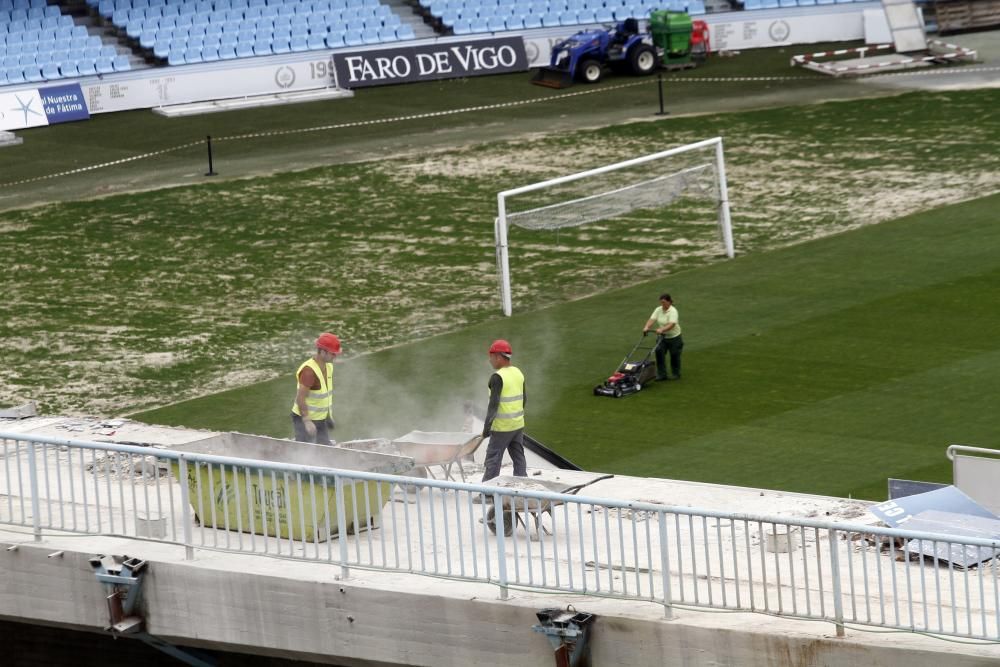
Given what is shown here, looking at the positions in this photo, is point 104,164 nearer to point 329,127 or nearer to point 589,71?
point 329,127

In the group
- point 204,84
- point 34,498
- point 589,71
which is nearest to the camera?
point 34,498

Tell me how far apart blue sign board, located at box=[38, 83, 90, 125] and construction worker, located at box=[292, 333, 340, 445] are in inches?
1190

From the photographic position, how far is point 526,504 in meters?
12.9

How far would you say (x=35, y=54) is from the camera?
4612cm

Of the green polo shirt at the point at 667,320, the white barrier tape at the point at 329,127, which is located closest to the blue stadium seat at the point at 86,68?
the white barrier tape at the point at 329,127

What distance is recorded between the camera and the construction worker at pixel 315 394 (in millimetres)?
16344

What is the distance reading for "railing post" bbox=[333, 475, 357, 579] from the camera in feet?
44.1

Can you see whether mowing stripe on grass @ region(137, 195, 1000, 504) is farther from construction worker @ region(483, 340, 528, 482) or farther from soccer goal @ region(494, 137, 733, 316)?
construction worker @ region(483, 340, 528, 482)

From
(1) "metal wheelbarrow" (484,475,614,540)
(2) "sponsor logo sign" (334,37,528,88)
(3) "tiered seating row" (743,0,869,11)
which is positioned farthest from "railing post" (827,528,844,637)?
(3) "tiered seating row" (743,0,869,11)

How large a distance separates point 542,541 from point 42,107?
34.4 m

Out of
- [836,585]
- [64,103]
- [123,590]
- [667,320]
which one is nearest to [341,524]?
[123,590]

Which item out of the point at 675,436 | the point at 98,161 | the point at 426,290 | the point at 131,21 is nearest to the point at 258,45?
the point at 131,21

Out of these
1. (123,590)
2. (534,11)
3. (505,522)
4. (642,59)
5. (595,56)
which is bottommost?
(123,590)

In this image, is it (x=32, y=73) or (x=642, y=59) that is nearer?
(x=32, y=73)
